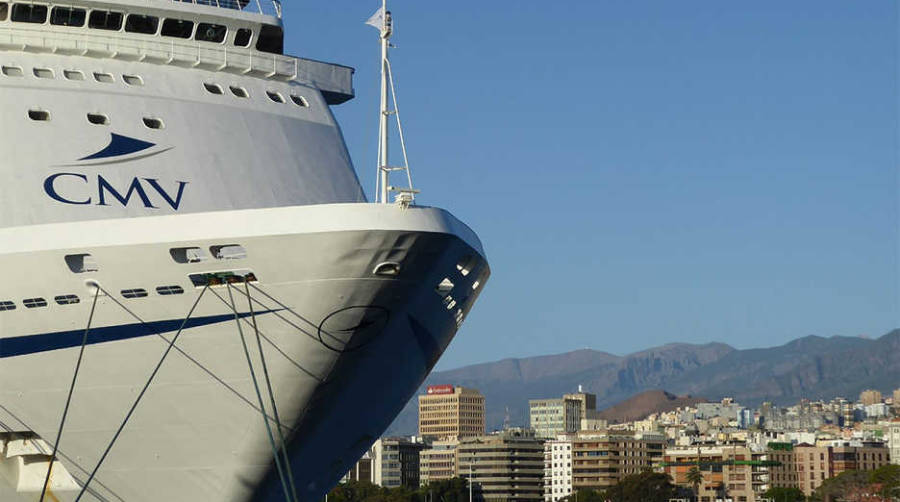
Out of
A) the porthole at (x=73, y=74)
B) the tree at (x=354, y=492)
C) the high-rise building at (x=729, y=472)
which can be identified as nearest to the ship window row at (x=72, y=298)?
the porthole at (x=73, y=74)

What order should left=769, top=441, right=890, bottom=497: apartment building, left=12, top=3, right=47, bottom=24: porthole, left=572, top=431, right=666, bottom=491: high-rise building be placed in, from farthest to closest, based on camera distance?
1. left=572, top=431, right=666, bottom=491: high-rise building
2. left=769, top=441, right=890, bottom=497: apartment building
3. left=12, top=3, right=47, bottom=24: porthole

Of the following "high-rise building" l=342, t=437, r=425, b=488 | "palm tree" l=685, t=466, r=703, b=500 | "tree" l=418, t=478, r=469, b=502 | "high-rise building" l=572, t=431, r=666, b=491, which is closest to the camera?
"tree" l=418, t=478, r=469, b=502

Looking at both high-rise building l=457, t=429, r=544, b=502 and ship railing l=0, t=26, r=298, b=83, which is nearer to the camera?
ship railing l=0, t=26, r=298, b=83

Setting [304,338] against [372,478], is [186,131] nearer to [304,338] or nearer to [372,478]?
[304,338]

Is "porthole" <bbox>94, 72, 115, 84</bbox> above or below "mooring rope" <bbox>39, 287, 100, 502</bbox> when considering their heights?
above

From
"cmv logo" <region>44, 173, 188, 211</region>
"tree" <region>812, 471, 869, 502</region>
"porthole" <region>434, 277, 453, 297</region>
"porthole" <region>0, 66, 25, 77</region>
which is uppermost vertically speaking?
"porthole" <region>0, 66, 25, 77</region>

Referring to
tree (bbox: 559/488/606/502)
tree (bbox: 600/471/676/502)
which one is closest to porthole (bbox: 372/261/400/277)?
tree (bbox: 600/471/676/502)

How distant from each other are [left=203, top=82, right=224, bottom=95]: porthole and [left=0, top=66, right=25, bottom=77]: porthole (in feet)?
8.87

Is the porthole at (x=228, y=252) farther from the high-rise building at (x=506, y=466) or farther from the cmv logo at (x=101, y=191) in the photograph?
the high-rise building at (x=506, y=466)

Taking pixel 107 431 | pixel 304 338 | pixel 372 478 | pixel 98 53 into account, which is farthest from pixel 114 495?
pixel 372 478

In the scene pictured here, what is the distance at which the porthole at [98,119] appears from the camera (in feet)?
68.9

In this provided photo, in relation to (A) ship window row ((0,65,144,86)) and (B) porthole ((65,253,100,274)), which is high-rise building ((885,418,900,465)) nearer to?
(A) ship window row ((0,65,144,86))

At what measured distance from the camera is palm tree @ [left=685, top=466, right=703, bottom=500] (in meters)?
154

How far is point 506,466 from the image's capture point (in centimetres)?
16950
